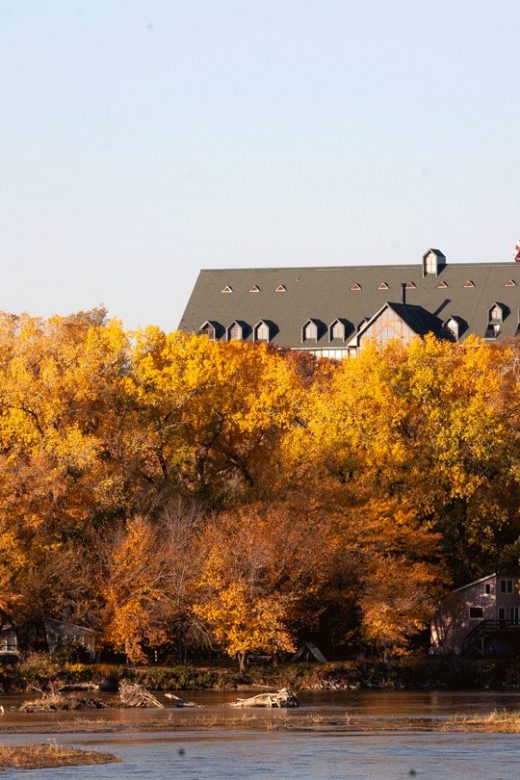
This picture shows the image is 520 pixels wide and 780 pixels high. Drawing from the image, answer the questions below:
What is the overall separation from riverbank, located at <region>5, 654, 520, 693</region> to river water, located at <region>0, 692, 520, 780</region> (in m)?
5.70

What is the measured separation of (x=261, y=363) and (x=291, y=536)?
3132cm

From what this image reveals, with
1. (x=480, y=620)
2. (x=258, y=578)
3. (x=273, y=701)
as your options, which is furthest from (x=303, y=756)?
(x=480, y=620)

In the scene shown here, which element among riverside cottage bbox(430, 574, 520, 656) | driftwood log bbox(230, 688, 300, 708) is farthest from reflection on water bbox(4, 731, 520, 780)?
riverside cottage bbox(430, 574, 520, 656)

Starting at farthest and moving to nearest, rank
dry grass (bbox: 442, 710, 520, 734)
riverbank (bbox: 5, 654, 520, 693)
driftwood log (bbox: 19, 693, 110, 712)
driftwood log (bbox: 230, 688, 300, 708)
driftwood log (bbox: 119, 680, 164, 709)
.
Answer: riverbank (bbox: 5, 654, 520, 693)
driftwood log (bbox: 119, 680, 164, 709)
driftwood log (bbox: 230, 688, 300, 708)
driftwood log (bbox: 19, 693, 110, 712)
dry grass (bbox: 442, 710, 520, 734)

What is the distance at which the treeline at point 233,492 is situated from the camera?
293ft

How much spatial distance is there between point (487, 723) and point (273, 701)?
1205 centimetres

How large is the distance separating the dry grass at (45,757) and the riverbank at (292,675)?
24.7 meters

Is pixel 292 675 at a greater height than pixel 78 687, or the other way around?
pixel 292 675

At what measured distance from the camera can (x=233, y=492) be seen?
3900 inches

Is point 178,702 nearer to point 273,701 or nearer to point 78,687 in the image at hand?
point 273,701

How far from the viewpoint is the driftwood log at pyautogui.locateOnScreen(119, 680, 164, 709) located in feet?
257

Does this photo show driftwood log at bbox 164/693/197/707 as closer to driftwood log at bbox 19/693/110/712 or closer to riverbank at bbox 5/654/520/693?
driftwood log at bbox 19/693/110/712

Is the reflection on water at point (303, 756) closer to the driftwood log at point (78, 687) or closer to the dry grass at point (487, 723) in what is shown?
the dry grass at point (487, 723)

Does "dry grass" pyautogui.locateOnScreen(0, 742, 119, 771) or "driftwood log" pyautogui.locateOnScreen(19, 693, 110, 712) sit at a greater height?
"driftwood log" pyautogui.locateOnScreen(19, 693, 110, 712)
